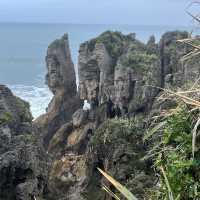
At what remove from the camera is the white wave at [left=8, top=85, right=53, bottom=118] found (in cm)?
6704

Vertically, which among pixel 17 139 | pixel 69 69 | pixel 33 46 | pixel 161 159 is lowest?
pixel 33 46

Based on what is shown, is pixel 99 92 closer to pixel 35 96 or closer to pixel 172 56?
pixel 172 56

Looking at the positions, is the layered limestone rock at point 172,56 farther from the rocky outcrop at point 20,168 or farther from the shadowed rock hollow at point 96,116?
the rocky outcrop at point 20,168

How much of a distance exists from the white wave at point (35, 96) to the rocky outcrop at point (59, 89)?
11896mm

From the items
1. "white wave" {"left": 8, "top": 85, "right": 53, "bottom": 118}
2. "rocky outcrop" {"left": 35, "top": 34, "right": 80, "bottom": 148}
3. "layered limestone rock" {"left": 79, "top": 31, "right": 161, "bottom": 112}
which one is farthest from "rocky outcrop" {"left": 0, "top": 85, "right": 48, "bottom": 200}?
"white wave" {"left": 8, "top": 85, "right": 53, "bottom": 118}

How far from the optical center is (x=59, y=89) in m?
51.7

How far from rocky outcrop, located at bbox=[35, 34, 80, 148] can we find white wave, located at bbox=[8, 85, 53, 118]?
468 inches

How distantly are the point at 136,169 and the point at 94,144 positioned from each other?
590 centimetres

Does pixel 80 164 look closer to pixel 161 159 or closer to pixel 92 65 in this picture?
pixel 92 65

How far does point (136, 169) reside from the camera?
817 inches

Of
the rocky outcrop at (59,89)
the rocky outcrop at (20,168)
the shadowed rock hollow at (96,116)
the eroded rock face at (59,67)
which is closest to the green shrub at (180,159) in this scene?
the shadowed rock hollow at (96,116)

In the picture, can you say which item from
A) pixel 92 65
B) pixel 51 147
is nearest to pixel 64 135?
pixel 51 147

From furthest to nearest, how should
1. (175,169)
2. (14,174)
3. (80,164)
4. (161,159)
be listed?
(80,164) < (14,174) < (161,159) < (175,169)

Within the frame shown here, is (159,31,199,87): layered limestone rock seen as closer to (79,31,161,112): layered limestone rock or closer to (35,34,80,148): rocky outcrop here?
(79,31,161,112): layered limestone rock
